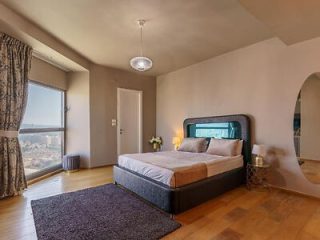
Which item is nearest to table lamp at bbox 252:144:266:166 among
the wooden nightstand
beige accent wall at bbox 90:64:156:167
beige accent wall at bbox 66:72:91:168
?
the wooden nightstand

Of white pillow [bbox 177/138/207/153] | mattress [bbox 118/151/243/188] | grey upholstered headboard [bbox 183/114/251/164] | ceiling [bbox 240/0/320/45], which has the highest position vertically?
ceiling [bbox 240/0/320/45]

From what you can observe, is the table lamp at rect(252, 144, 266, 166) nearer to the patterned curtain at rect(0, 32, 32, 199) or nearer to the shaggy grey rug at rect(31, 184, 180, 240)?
the shaggy grey rug at rect(31, 184, 180, 240)

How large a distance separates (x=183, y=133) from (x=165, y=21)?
9.95 ft

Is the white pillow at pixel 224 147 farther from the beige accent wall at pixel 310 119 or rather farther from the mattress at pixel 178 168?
the beige accent wall at pixel 310 119

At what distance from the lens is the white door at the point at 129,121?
570cm

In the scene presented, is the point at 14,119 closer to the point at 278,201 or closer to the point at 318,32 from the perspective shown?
the point at 278,201

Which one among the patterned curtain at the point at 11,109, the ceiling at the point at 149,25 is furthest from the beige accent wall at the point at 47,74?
the ceiling at the point at 149,25

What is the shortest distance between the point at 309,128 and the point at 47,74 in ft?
17.5

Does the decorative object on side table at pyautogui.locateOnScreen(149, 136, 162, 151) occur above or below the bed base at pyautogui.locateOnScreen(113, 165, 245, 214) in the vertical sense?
above

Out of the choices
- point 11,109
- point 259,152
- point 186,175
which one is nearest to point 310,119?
point 259,152

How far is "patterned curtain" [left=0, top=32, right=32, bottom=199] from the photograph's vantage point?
2996 mm

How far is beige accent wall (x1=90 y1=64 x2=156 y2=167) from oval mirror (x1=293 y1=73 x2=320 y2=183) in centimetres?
417

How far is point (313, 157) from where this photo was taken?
314cm

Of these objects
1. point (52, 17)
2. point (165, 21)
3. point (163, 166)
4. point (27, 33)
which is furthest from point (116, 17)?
point (163, 166)
